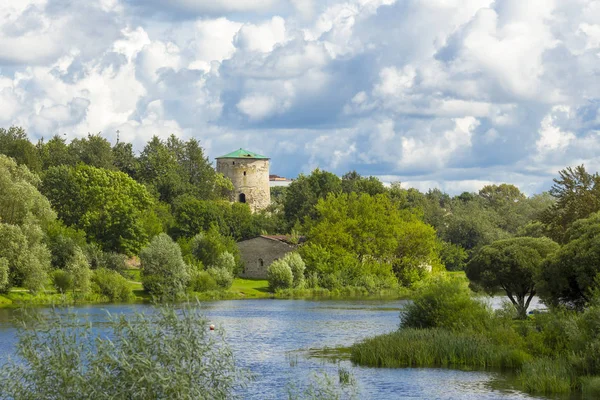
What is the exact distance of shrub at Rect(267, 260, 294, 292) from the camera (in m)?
81.4

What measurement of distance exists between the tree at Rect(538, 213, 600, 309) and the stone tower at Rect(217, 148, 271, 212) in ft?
284

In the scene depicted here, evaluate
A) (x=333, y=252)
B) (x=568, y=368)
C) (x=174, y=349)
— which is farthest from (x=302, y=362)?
(x=333, y=252)

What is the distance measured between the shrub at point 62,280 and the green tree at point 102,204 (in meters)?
17.0

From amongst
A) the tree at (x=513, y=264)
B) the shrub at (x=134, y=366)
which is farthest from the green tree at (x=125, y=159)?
the shrub at (x=134, y=366)

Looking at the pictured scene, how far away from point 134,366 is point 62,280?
50.8 m

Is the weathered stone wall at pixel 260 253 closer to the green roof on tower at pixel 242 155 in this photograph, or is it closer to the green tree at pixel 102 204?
the green tree at pixel 102 204

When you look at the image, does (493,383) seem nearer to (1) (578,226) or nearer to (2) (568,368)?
(2) (568,368)

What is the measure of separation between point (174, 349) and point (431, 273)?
77.3m

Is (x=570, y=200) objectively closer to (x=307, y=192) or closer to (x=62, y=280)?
(x=62, y=280)

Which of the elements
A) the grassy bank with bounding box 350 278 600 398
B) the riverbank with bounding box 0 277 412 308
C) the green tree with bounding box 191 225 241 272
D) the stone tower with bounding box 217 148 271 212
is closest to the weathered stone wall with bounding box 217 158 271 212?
the stone tower with bounding box 217 148 271 212

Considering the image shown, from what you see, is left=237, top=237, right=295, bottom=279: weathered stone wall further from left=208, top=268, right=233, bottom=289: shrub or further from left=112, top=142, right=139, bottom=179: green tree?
left=112, top=142, right=139, bottom=179: green tree

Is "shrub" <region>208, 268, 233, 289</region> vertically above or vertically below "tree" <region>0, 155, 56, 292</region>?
below

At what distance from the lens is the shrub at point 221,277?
7644 cm

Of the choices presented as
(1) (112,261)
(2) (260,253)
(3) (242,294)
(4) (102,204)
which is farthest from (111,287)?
(2) (260,253)
